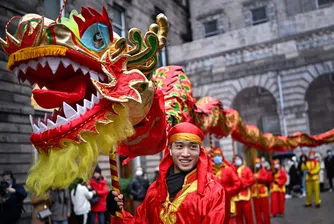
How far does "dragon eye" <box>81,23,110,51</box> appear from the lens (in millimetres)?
2648

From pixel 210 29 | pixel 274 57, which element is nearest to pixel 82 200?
pixel 210 29

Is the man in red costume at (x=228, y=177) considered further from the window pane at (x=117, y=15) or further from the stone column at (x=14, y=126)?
the stone column at (x=14, y=126)

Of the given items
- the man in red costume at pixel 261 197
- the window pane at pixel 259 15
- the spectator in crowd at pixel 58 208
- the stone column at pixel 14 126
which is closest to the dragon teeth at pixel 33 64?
the stone column at pixel 14 126

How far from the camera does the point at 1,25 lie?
718cm

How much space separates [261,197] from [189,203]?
22.6 ft

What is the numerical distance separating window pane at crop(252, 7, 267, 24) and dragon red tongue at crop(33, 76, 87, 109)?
1349 cm

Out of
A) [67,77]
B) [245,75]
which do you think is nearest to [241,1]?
[245,75]

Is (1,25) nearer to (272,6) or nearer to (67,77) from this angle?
(67,77)

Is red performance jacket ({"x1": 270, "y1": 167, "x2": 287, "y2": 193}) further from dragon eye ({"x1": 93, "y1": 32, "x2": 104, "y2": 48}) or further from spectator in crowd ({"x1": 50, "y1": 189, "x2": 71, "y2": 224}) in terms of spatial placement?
dragon eye ({"x1": 93, "y1": 32, "x2": 104, "y2": 48})

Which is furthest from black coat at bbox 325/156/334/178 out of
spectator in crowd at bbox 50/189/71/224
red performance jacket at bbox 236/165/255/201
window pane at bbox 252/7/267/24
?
spectator in crowd at bbox 50/189/71/224

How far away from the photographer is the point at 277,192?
37.2 ft

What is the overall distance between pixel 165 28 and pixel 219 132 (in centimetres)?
401

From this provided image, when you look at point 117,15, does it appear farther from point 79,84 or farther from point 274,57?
point 274,57

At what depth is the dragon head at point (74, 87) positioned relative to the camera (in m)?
2.41
